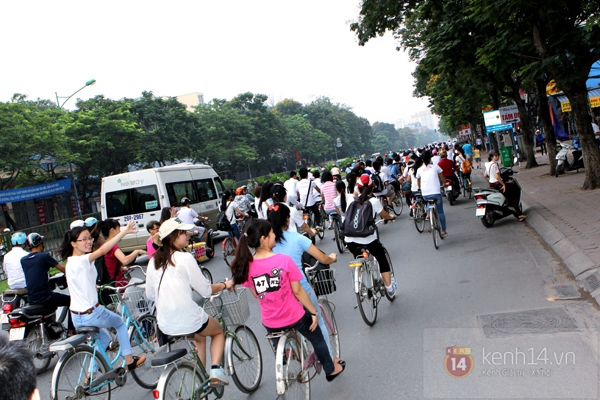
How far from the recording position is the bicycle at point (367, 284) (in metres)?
5.62

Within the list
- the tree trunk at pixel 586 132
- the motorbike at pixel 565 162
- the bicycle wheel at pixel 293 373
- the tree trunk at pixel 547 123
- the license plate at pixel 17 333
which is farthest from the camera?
the tree trunk at pixel 547 123

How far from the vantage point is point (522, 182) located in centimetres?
1798

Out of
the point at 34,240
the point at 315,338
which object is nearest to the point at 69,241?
the point at 34,240

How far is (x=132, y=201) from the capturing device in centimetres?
1477

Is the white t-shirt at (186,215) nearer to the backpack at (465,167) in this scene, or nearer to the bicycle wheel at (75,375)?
the bicycle wheel at (75,375)

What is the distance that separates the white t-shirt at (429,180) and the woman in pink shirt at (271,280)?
6224 millimetres

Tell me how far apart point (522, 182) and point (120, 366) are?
1616 centimetres

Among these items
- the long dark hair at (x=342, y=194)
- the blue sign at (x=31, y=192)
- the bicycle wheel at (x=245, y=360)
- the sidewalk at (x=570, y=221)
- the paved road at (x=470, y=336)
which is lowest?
the paved road at (x=470, y=336)

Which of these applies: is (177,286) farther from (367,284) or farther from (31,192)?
(31,192)

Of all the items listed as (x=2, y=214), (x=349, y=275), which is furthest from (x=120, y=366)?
(x=2, y=214)

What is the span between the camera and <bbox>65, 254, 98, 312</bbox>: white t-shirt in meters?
4.66

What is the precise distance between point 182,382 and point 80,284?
1.56 m

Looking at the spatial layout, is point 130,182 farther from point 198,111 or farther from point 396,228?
point 198,111

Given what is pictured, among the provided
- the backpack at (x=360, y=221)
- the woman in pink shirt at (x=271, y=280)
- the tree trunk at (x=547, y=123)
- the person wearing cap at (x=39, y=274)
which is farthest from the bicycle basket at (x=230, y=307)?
the tree trunk at (x=547, y=123)
